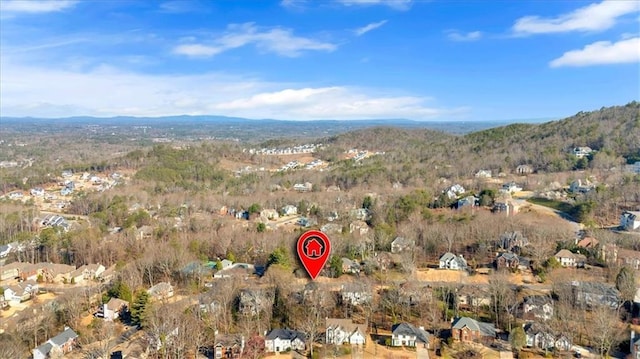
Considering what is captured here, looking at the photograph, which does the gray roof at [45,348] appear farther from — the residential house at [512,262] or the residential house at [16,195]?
the residential house at [16,195]

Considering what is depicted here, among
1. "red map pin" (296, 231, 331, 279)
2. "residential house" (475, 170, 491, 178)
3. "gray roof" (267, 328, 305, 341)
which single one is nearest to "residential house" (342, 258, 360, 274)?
"gray roof" (267, 328, 305, 341)

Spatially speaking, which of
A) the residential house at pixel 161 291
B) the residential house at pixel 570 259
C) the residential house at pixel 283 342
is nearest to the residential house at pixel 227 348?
the residential house at pixel 283 342

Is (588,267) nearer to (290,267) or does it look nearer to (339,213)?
(290,267)

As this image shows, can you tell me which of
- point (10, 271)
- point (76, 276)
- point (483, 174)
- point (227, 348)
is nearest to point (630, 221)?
point (483, 174)

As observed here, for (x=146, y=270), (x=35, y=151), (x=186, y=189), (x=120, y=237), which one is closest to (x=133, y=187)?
(x=186, y=189)

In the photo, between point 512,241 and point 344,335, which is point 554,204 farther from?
point 344,335

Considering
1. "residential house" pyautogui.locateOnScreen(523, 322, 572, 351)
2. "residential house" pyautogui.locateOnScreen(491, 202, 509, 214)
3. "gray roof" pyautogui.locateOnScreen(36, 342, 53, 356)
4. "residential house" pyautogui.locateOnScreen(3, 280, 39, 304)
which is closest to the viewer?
"residential house" pyautogui.locateOnScreen(523, 322, 572, 351)

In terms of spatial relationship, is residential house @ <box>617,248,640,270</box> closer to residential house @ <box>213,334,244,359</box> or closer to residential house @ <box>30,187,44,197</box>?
residential house @ <box>213,334,244,359</box>
